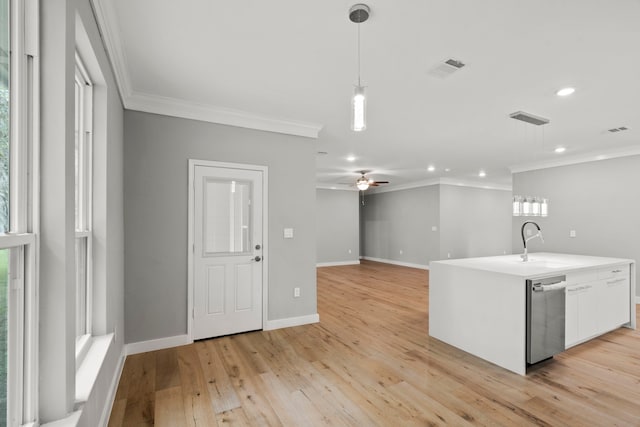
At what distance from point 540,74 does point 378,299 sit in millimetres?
3965

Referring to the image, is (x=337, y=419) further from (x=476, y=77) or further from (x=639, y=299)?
(x=639, y=299)

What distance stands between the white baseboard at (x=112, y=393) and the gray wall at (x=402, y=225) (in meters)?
7.88

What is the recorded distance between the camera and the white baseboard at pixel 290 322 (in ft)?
12.6

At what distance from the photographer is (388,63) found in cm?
255

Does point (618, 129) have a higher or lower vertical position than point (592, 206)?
higher

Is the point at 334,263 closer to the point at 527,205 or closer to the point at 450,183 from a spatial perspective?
the point at 450,183

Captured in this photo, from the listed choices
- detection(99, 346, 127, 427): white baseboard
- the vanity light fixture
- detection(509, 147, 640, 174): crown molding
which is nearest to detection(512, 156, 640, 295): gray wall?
detection(509, 147, 640, 174): crown molding

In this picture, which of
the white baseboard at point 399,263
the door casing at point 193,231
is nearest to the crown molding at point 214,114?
the door casing at point 193,231

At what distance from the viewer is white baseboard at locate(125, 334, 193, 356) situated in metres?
3.15

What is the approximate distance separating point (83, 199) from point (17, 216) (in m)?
1.10

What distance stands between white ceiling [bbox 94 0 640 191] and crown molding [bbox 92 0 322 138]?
0.01m

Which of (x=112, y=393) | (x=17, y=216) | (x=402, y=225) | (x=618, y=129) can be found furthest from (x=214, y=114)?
(x=402, y=225)

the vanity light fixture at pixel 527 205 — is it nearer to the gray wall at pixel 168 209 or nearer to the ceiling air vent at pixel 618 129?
the ceiling air vent at pixel 618 129

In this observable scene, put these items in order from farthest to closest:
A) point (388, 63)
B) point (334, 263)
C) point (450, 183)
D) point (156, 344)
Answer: point (334, 263), point (450, 183), point (156, 344), point (388, 63)
